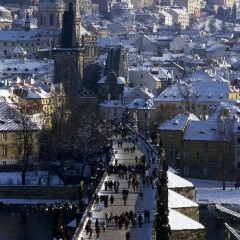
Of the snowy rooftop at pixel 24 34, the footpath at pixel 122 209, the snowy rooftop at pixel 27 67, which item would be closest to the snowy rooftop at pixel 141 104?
the snowy rooftop at pixel 27 67

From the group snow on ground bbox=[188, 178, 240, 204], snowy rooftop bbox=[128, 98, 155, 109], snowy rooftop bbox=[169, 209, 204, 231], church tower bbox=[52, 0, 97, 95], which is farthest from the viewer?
church tower bbox=[52, 0, 97, 95]

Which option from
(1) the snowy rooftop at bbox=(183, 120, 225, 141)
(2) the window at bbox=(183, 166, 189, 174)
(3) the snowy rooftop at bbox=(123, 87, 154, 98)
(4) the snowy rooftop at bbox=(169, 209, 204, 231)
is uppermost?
(4) the snowy rooftop at bbox=(169, 209, 204, 231)

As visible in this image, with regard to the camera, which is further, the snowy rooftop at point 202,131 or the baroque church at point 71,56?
the baroque church at point 71,56

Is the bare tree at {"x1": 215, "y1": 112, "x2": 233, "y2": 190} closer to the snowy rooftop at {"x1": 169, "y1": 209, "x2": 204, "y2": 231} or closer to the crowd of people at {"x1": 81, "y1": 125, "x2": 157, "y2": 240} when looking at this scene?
the crowd of people at {"x1": 81, "y1": 125, "x2": 157, "y2": 240}

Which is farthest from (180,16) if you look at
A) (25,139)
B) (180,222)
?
(180,222)

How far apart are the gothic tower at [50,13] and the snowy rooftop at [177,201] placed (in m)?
87.7

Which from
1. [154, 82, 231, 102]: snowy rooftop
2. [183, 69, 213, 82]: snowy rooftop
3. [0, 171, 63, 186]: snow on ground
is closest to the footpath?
[0, 171, 63, 186]: snow on ground

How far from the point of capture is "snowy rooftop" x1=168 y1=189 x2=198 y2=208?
32869mm

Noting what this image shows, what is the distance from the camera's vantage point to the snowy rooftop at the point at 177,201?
32869 millimetres

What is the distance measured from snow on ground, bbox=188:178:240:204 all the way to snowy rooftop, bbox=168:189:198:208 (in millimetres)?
12804

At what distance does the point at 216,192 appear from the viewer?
49.3 meters

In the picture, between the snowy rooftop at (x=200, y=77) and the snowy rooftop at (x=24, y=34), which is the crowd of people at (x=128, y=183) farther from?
the snowy rooftop at (x=24, y=34)

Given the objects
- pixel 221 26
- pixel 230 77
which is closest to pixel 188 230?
pixel 230 77

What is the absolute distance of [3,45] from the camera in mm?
124438
